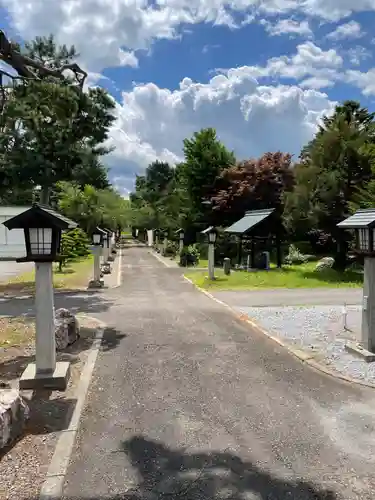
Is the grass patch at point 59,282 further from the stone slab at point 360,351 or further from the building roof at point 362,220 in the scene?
the building roof at point 362,220

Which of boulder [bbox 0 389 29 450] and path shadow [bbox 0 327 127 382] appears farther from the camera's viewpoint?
path shadow [bbox 0 327 127 382]

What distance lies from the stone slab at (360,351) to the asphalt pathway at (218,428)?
1.06 m

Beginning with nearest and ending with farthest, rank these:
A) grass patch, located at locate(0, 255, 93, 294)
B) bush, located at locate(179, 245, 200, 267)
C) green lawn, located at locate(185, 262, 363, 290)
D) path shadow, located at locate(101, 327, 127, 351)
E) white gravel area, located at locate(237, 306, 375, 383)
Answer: white gravel area, located at locate(237, 306, 375, 383) < path shadow, located at locate(101, 327, 127, 351) < grass patch, located at locate(0, 255, 93, 294) < green lawn, located at locate(185, 262, 363, 290) < bush, located at locate(179, 245, 200, 267)

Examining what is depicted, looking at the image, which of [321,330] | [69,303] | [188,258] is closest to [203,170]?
[188,258]

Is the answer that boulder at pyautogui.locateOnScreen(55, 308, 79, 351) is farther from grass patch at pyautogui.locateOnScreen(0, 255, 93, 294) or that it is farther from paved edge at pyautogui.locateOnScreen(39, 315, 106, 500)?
grass patch at pyautogui.locateOnScreen(0, 255, 93, 294)

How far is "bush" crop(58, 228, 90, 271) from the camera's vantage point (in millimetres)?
30469

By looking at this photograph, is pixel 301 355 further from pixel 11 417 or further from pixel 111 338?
pixel 11 417

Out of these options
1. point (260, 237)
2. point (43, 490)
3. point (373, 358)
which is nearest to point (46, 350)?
point (43, 490)

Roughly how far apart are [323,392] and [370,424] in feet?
3.24

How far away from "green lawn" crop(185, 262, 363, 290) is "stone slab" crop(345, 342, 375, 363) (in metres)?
8.82

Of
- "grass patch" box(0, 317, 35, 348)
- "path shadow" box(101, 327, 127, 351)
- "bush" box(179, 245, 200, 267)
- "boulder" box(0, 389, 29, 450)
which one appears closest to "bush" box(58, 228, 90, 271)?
"bush" box(179, 245, 200, 267)

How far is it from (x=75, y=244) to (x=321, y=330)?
1023 inches

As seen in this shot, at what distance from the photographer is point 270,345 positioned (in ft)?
26.5

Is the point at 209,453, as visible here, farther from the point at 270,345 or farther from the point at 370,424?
the point at 270,345
